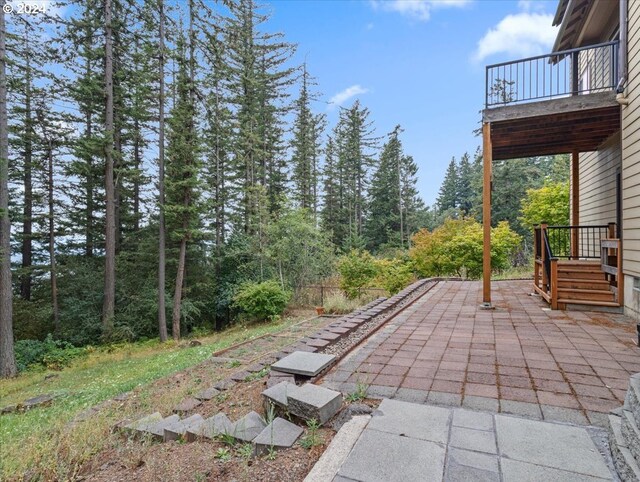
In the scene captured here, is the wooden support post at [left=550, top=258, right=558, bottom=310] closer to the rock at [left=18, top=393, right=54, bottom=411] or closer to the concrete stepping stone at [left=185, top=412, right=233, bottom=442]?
the concrete stepping stone at [left=185, top=412, right=233, bottom=442]

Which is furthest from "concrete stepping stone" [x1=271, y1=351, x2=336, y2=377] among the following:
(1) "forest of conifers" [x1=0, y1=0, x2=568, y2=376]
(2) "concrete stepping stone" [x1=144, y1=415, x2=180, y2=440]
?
(1) "forest of conifers" [x1=0, y1=0, x2=568, y2=376]

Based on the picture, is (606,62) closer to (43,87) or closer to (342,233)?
(43,87)

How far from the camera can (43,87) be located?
11039 millimetres

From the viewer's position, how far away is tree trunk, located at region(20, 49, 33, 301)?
1176 cm

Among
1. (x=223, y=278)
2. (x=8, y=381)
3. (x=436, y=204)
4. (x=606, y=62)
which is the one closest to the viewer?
(x=606, y=62)

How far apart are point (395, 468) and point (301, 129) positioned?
23.3 metres

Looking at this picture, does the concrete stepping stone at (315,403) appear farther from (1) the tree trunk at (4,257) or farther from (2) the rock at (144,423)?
(1) the tree trunk at (4,257)

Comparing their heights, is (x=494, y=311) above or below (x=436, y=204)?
below

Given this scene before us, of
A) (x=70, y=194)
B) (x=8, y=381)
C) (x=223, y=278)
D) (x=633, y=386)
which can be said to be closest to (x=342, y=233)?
(x=223, y=278)

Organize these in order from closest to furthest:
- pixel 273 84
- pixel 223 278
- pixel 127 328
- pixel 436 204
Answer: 1. pixel 127 328
2. pixel 223 278
3. pixel 273 84
4. pixel 436 204

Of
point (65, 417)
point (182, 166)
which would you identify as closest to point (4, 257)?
point (182, 166)

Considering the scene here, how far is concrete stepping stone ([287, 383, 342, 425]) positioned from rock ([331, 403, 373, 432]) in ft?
0.16

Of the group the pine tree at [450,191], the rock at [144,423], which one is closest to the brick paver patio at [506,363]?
the rock at [144,423]

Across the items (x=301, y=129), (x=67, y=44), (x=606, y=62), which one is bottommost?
(x=606, y=62)
